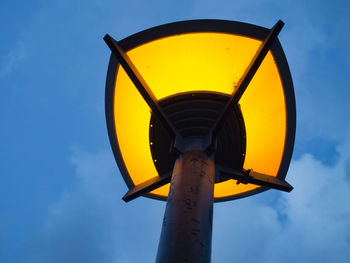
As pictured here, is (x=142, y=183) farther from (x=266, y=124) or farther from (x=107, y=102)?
(x=266, y=124)

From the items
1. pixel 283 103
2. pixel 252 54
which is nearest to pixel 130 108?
pixel 252 54

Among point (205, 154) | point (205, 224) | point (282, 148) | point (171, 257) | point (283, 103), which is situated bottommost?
point (171, 257)

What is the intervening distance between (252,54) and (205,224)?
2.10 m

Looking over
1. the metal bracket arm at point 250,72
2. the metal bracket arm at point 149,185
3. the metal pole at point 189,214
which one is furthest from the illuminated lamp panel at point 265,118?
the metal bracket arm at point 149,185

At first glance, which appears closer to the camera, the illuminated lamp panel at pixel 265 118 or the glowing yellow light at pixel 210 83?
the glowing yellow light at pixel 210 83

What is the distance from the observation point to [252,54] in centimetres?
364

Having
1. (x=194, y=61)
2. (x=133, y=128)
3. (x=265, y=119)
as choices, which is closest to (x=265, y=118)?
(x=265, y=119)

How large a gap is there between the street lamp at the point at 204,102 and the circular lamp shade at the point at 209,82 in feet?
0.04

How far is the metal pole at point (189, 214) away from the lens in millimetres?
2494

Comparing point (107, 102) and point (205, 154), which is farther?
point (107, 102)

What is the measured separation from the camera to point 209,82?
383 centimetres

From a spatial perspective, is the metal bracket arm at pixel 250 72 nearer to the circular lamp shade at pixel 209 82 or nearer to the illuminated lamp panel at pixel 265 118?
the circular lamp shade at pixel 209 82

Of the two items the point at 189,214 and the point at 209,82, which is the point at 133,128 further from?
the point at 189,214

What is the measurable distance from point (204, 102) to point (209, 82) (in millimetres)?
261
